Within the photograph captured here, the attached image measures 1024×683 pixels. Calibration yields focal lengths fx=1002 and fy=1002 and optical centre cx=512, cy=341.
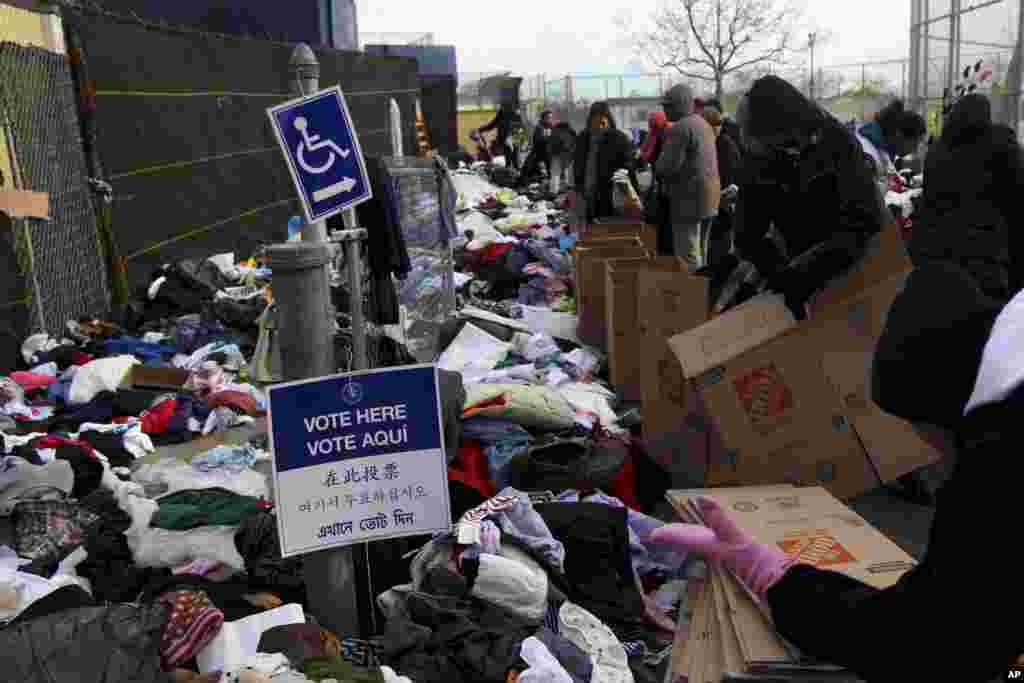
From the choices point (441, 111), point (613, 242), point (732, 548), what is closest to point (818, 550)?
point (732, 548)

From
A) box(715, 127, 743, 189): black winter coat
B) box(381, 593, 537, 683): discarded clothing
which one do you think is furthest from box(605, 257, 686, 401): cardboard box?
box(715, 127, 743, 189): black winter coat

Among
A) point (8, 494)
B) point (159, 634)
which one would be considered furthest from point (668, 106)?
point (159, 634)

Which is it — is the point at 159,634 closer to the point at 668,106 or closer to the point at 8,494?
the point at 8,494

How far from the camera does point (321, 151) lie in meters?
3.31

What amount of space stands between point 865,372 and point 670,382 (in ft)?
3.30

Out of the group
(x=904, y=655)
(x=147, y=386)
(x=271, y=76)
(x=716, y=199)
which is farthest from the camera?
(x=271, y=76)

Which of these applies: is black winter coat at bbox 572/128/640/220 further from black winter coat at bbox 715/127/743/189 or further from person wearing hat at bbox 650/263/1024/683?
person wearing hat at bbox 650/263/1024/683

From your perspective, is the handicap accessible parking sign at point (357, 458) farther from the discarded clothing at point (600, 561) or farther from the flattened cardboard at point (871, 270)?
the flattened cardboard at point (871, 270)

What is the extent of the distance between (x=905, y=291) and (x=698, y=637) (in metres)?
1.64

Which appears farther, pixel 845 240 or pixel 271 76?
pixel 271 76

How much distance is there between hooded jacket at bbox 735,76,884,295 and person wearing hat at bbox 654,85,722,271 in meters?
3.23

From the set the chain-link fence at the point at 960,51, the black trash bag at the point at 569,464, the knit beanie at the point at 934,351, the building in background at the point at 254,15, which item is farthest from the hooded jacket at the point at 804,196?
the building in background at the point at 254,15

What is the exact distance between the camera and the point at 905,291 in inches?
73.7

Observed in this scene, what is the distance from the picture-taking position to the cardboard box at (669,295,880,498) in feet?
14.6
